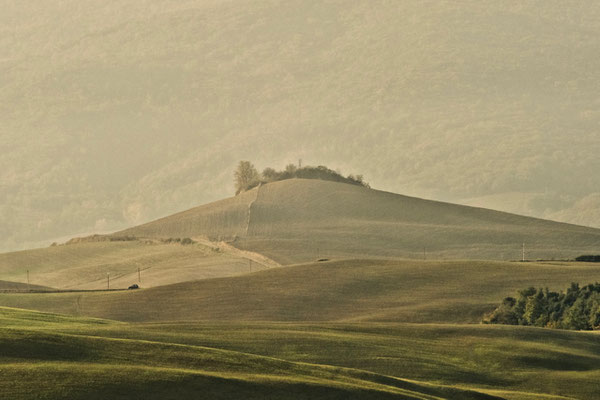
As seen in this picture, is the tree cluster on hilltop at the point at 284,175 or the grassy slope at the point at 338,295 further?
the tree cluster on hilltop at the point at 284,175

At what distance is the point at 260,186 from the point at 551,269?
85.7 meters

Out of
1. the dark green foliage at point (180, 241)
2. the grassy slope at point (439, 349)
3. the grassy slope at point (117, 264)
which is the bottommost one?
the grassy slope at point (439, 349)

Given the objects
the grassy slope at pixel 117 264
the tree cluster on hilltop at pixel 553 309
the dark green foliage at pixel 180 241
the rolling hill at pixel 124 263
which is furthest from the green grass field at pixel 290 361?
the dark green foliage at pixel 180 241

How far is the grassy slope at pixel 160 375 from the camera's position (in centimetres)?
2527

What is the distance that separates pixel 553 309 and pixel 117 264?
74.4 meters

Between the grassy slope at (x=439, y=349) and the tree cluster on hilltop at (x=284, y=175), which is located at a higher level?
the tree cluster on hilltop at (x=284, y=175)

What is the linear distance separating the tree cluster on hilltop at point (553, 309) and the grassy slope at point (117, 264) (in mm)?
46277

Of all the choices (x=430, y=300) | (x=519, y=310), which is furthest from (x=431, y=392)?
(x=430, y=300)

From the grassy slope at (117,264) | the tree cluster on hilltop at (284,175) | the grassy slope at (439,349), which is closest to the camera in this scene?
the grassy slope at (439,349)

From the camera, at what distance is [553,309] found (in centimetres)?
6694

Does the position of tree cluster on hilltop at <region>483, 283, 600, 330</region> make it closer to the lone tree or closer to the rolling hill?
the rolling hill

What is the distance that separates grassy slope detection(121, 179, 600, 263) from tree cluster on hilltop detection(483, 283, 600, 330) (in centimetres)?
4622

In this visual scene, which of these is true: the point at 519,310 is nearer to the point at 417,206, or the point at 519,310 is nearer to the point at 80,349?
the point at 80,349

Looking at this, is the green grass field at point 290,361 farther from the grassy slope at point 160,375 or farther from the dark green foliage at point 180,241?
the dark green foliage at point 180,241
